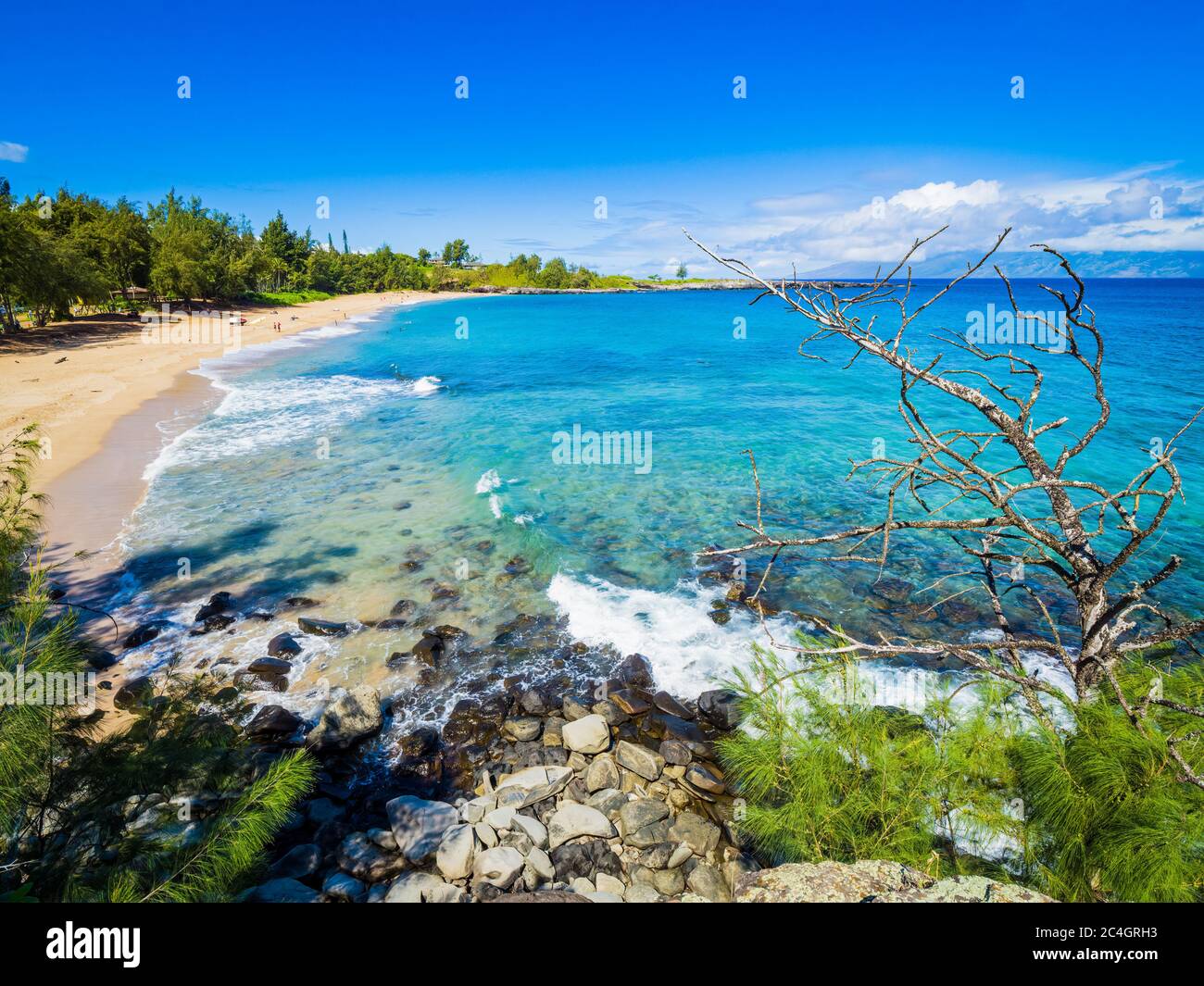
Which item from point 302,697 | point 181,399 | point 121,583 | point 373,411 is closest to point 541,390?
point 373,411

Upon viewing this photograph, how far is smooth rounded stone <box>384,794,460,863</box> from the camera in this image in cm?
778

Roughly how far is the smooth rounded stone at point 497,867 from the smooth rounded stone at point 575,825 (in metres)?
0.64

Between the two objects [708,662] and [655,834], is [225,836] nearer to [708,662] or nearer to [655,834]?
[655,834]

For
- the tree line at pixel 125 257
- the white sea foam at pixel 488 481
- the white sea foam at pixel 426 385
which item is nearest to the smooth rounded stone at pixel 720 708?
the white sea foam at pixel 488 481

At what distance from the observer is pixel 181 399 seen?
112ft

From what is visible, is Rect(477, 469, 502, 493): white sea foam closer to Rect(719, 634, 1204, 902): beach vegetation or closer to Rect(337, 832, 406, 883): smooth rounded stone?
Rect(337, 832, 406, 883): smooth rounded stone

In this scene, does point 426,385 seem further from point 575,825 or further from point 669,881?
point 669,881

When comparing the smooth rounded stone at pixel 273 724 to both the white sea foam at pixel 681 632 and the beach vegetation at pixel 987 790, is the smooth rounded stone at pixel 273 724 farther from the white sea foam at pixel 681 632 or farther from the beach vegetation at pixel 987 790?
the beach vegetation at pixel 987 790

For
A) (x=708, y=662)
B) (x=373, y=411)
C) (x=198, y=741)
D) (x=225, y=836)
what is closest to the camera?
(x=225, y=836)

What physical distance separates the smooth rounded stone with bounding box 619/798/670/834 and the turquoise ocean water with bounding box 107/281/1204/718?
317 centimetres

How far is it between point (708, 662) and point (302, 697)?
814 centimetres

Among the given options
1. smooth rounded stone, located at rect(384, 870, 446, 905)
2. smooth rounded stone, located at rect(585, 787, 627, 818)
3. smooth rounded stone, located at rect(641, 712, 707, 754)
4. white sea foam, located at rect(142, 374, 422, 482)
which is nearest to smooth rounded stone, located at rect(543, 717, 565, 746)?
smooth rounded stone, located at rect(585, 787, 627, 818)

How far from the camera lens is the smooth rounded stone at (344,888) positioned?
275 inches
